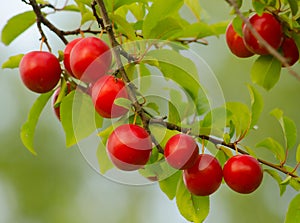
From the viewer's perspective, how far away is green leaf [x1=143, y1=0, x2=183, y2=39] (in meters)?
1.55

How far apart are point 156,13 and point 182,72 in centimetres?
17

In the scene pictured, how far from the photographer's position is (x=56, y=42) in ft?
15.5

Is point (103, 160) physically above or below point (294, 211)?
above

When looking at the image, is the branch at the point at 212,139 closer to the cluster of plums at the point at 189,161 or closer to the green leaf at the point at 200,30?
the cluster of plums at the point at 189,161

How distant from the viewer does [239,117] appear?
164 centimetres

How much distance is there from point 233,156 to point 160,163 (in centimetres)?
18

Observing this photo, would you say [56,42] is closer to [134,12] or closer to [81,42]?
[134,12]

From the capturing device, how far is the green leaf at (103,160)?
1.62 m

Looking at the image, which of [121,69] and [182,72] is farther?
[182,72]

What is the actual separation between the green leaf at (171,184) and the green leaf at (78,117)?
0.75 ft

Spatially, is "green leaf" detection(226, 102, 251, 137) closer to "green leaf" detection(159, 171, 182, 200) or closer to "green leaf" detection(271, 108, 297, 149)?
"green leaf" detection(271, 108, 297, 149)

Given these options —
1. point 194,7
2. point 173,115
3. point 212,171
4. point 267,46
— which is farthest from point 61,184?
point 267,46

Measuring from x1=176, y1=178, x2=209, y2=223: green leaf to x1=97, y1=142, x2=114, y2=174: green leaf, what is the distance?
20 centimetres

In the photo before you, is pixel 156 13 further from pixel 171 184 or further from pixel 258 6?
pixel 171 184
